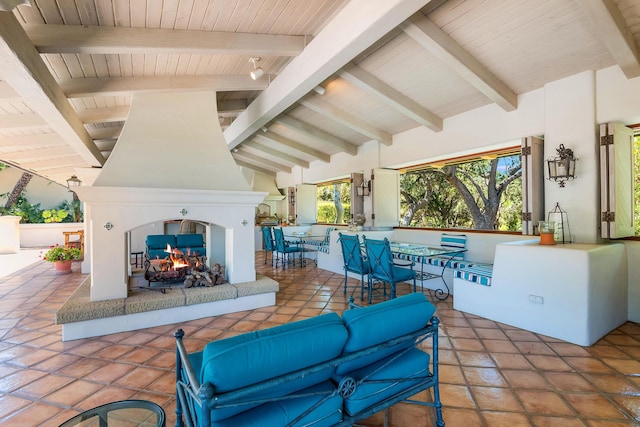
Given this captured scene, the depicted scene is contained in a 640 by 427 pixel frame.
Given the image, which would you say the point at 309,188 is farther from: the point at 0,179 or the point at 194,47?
the point at 0,179

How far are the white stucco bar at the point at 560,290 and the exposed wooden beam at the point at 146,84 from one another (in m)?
3.82

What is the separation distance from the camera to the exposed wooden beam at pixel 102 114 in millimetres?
4176

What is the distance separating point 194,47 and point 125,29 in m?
0.53

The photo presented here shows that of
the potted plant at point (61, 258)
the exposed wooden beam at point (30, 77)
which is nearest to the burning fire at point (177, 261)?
the exposed wooden beam at point (30, 77)

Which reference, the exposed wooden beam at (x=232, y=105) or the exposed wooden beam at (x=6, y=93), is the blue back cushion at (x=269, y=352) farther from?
the exposed wooden beam at (x=232, y=105)

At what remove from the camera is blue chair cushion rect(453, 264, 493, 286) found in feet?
11.4

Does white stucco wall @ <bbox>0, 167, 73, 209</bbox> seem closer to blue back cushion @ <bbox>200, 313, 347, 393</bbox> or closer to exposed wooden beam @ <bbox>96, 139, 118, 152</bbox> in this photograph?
exposed wooden beam @ <bbox>96, 139, 118, 152</bbox>

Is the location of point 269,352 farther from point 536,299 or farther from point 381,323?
point 536,299

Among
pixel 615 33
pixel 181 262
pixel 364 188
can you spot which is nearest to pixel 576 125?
pixel 615 33

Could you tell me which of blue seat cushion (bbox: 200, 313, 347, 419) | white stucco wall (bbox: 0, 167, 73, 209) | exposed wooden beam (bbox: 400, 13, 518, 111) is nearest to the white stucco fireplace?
exposed wooden beam (bbox: 400, 13, 518, 111)

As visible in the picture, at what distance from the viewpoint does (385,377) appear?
Answer: 150 centimetres

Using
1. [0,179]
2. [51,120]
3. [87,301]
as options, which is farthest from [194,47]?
[0,179]

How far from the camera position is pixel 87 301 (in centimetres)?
317

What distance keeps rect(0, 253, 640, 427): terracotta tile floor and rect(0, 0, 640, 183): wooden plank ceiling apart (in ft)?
7.29
